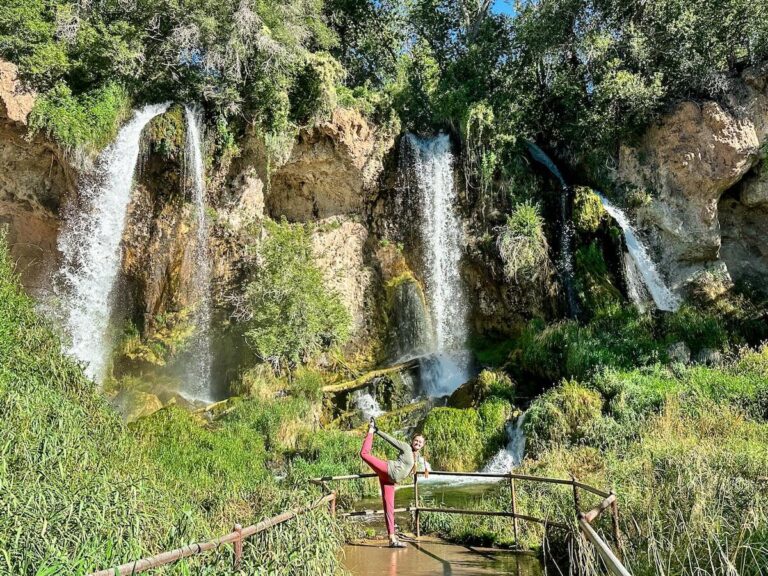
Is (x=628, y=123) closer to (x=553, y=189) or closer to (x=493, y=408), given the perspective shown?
(x=553, y=189)

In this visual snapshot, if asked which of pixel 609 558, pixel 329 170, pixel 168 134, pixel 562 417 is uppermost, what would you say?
pixel 168 134

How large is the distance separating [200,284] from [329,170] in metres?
5.99

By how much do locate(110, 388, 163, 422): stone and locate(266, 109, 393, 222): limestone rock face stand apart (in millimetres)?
7820

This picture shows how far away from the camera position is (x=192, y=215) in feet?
67.7

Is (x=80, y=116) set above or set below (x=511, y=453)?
above

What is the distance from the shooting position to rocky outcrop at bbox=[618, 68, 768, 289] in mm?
19438

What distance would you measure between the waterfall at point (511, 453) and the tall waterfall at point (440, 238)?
303 inches

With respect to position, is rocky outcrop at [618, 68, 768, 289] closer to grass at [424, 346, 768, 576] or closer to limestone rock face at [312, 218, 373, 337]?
grass at [424, 346, 768, 576]

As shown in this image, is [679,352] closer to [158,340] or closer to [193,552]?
[193,552]

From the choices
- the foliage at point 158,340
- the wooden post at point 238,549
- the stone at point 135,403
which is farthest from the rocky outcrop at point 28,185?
the wooden post at point 238,549

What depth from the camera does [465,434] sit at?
13.8 meters

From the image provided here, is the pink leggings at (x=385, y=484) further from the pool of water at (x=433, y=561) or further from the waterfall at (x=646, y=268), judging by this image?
the waterfall at (x=646, y=268)

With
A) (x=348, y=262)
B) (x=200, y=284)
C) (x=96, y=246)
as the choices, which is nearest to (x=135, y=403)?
(x=200, y=284)

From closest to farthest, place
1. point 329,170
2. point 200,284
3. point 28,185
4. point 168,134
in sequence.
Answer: point 168,134
point 28,185
point 200,284
point 329,170
